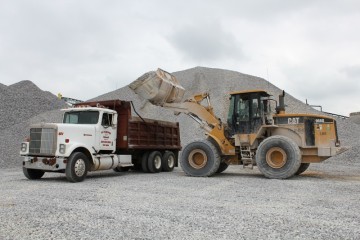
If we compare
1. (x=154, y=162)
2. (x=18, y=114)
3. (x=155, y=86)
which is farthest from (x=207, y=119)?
(x=18, y=114)

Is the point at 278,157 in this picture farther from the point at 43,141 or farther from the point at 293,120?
the point at 43,141

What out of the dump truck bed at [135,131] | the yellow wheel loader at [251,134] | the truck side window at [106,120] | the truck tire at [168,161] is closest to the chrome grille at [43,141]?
the truck side window at [106,120]

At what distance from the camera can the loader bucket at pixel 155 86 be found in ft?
48.5

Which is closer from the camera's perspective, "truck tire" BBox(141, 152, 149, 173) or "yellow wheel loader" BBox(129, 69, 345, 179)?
"yellow wheel loader" BBox(129, 69, 345, 179)

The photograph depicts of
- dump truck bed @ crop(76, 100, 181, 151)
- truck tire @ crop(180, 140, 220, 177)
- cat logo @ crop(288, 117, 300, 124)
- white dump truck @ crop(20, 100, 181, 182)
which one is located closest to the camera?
white dump truck @ crop(20, 100, 181, 182)

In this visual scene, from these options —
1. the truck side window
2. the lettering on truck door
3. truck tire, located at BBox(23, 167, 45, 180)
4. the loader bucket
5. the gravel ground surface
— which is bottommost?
the gravel ground surface

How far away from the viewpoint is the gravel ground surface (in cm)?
572

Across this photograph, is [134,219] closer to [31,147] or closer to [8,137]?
[31,147]

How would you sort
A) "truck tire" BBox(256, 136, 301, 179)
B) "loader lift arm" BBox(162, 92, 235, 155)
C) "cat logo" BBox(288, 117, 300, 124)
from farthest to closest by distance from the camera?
1. "loader lift arm" BBox(162, 92, 235, 155)
2. "cat logo" BBox(288, 117, 300, 124)
3. "truck tire" BBox(256, 136, 301, 179)

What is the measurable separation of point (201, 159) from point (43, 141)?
5.97 meters

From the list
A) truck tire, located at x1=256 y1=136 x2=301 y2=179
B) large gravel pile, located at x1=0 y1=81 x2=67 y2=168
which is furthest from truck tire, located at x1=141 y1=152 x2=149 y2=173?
large gravel pile, located at x1=0 y1=81 x2=67 y2=168

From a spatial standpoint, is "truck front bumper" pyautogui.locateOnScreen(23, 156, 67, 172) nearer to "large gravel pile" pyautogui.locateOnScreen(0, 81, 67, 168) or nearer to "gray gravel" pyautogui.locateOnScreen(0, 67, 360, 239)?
"gray gravel" pyautogui.locateOnScreen(0, 67, 360, 239)

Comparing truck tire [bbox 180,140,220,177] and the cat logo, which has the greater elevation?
the cat logo

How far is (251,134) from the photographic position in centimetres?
1419
